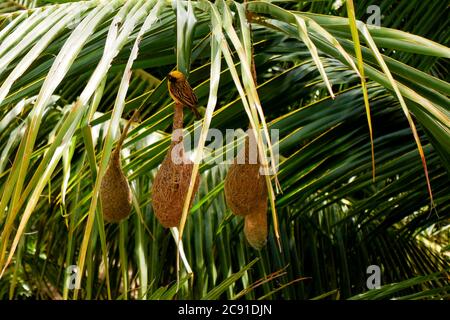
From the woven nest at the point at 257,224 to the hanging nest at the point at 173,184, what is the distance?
0.46 feet

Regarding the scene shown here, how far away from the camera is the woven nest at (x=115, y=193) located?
97cm

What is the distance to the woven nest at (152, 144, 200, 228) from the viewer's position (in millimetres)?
848

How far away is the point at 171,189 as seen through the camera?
2.78ft

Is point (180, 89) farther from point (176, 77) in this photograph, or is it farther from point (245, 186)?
point (245, 186)

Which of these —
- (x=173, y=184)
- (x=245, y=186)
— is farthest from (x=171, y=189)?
(x=245, y=186)

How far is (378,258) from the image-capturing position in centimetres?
230

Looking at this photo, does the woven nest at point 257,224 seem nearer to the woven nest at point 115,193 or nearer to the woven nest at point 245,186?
the woven nest at point 245,186

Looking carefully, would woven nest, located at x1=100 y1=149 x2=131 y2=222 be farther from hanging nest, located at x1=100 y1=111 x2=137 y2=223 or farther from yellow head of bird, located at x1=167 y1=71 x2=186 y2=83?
yellow head of bird, located at x1=167 y1=71 x2=186 y2=83

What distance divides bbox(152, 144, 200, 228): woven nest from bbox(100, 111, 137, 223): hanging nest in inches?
4.0
